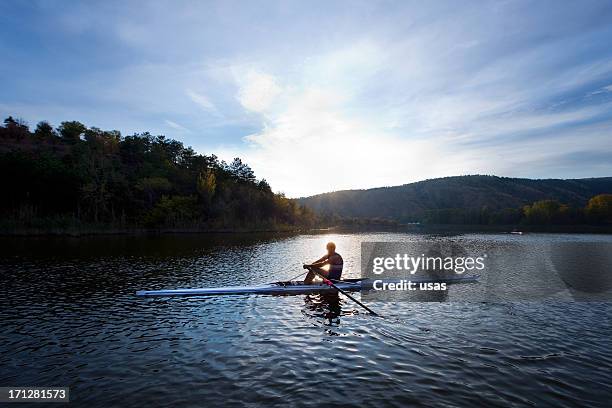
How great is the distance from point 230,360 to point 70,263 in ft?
83.3

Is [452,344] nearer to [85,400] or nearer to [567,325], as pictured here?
[567,325]

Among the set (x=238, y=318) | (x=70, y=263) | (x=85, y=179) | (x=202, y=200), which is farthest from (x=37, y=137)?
(x=238, y=318)

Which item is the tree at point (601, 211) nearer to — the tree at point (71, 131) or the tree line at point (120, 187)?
the tree line at point (120, 187)

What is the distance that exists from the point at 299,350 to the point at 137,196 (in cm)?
7720

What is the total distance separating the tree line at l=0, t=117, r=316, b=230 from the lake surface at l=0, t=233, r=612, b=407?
2087 inches

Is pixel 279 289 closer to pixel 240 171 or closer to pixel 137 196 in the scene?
pixel 137 196

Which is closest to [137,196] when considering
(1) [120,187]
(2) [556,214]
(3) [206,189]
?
(1) [120,187]

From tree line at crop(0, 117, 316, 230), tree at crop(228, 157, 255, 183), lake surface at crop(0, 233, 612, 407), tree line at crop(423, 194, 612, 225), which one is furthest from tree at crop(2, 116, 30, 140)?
tree line at crop(423, 194, 612, 225)

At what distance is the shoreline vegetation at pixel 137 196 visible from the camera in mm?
61875

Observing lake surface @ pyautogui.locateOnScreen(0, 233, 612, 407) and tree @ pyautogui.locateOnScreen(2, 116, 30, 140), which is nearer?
lake surface @ pyautogui.locateOnScreen(0, 233, 612, 407)

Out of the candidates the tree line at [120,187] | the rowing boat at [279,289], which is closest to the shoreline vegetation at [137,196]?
the tree line at [120,187]

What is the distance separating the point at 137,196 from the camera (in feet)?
258

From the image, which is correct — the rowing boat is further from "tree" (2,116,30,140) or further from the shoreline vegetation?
"tree" (2,116,30,140)

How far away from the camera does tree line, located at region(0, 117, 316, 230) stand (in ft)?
205
